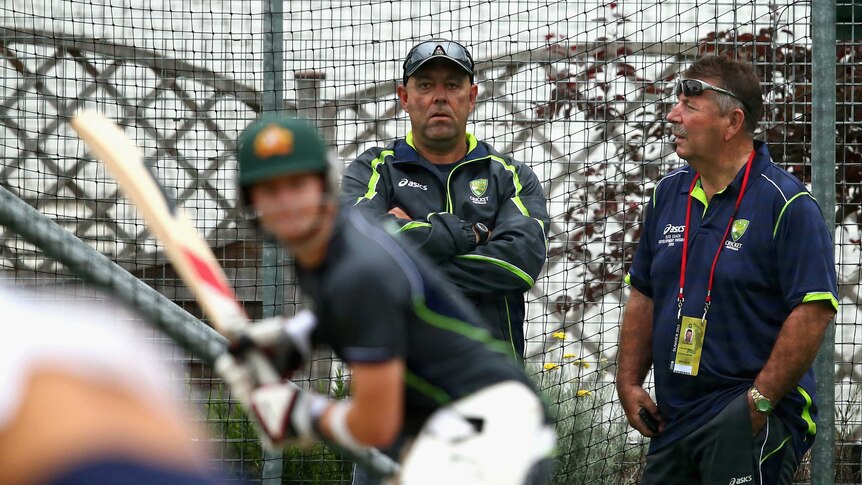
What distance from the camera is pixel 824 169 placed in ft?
17.9

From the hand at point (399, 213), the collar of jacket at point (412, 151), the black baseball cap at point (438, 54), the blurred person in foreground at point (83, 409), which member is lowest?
the blurred person in foreground at point (83, 409)

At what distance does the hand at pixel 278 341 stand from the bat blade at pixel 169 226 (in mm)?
50

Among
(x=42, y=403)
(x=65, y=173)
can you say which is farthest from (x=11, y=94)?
(x=42, y=403)

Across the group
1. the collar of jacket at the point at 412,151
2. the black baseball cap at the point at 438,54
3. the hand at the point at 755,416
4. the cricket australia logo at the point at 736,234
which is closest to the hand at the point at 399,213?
the collar of jacket at the point at 412,151

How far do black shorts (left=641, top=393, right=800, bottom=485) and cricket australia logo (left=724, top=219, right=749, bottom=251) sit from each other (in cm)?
58

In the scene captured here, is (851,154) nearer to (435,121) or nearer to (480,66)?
(480,66)

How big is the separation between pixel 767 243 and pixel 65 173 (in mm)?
4524

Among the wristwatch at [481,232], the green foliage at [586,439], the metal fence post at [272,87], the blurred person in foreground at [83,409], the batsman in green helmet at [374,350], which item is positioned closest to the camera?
the blurred person in foreground at [83,409]

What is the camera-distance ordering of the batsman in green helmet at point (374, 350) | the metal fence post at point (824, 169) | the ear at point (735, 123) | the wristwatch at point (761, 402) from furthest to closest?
1. the metal fence post at point (824, 169)
2. the ear at point (735, 123)
3. the wristwatch at point (761, 402)
4. the batsman in green helmet at point (374, 350)

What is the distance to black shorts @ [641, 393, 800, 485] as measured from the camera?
431 centimetres

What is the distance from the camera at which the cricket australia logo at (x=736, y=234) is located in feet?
14.5

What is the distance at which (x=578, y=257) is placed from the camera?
719cm

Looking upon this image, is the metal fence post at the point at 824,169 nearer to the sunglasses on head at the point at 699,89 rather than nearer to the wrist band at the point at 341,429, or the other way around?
the sunglasses on head at the point at 699,89

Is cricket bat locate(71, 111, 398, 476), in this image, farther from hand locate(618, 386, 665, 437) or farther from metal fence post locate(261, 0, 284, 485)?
metal fence post locate(261, 0, 284, 485)
